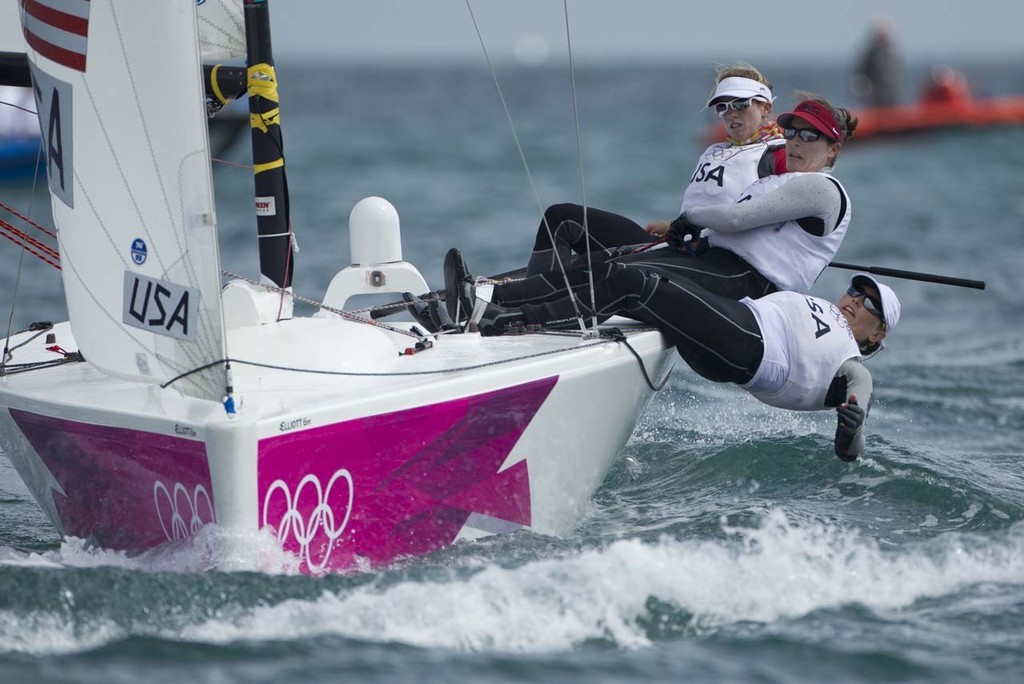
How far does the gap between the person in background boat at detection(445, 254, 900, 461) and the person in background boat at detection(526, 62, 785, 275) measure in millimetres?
390

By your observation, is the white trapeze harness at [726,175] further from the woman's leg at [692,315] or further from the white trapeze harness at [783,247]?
the woman's leg at [692,315]

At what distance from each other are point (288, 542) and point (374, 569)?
259mm

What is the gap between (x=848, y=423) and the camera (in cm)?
367

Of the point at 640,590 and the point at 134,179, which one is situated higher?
the point at 134,179

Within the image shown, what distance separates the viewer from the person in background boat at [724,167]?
4203 mm

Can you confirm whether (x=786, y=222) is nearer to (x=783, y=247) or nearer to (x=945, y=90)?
(x=783, y=247)

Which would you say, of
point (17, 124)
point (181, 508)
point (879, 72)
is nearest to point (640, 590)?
point (181, 508)

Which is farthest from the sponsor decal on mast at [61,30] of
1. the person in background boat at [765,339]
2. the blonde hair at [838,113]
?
the blonde hair at [838,113]

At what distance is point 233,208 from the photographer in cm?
1380

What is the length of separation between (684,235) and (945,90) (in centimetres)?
1946

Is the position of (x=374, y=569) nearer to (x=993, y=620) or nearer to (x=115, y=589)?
(x=115, y=589)

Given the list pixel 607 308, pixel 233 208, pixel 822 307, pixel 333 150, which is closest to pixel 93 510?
pixel 607 308

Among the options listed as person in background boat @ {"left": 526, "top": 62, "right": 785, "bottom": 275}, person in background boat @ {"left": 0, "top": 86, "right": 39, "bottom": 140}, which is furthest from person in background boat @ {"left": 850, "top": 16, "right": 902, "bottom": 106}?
person in background boat @ {"left": 526, "top": 62, "right": 785, "bottom": 275}

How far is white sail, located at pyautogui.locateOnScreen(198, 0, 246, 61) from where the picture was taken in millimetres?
4020
